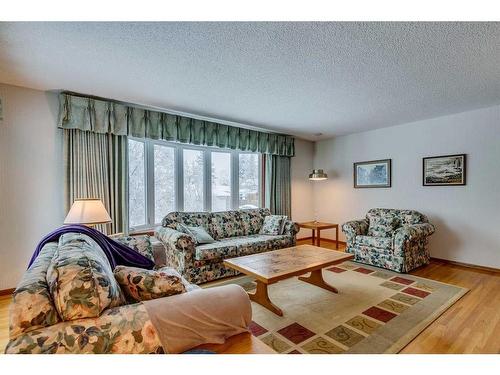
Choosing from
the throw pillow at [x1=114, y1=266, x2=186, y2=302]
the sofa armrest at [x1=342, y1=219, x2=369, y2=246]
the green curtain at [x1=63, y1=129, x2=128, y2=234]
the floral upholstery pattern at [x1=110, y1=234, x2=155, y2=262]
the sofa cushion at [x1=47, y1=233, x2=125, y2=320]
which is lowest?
the sofa armrest at [x1=342, y1=219, x2=369, y2=246]

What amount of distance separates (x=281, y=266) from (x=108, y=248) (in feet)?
4.95

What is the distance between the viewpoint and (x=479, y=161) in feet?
12.0

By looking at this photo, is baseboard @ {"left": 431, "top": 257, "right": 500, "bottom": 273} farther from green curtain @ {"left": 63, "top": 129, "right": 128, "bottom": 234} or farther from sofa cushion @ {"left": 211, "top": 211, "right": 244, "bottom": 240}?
green curtain @ {"left": 63, "top": 129, "right": 128, "bottom": 234}

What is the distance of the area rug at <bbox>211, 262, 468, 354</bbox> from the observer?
1.90 meters

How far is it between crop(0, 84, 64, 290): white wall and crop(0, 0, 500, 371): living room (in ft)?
0.05

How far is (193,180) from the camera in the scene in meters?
4.34

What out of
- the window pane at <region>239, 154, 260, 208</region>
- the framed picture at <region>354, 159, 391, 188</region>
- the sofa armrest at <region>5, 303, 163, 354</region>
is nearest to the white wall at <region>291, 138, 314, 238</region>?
the window pane at <region>239, 154, 260, 208</region>

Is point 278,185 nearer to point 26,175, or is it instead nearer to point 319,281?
point 319,281

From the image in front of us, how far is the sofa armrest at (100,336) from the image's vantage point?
87cm

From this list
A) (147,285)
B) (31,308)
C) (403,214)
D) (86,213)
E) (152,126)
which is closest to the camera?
(31,308)

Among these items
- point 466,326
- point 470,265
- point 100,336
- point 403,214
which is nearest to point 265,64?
point 100,336

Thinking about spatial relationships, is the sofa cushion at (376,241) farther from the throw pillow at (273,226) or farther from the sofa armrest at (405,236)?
the throw pillow at (273,226)
